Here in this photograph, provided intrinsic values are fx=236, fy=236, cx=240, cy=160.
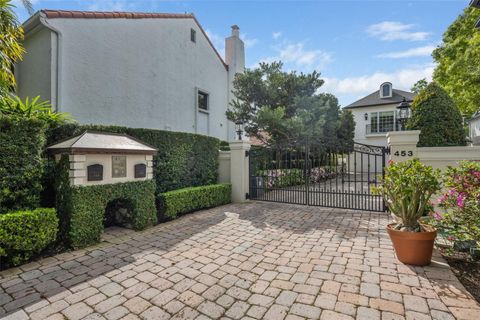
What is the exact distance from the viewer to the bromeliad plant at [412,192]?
339 centimetres

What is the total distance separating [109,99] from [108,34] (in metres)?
2.29

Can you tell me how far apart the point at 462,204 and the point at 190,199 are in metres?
5.62

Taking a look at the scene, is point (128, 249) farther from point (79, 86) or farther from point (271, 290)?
point (79, 86)

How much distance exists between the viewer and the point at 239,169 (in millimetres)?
8367

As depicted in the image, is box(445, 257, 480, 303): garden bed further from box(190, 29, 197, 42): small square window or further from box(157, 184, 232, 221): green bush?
box(190, 29, 197, 42): small square window

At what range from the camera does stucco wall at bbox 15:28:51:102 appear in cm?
727

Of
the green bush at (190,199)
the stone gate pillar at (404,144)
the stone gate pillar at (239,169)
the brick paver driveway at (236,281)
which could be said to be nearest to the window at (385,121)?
the stone gate pillar at (404,144)

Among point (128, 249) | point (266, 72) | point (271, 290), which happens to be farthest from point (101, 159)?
point (266, 72)

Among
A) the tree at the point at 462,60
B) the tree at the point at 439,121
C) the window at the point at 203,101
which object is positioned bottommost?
the tree at the point at 439,121

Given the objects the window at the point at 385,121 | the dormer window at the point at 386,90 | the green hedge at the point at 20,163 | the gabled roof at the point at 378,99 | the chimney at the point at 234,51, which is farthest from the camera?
the dormer window at the point at 386,90

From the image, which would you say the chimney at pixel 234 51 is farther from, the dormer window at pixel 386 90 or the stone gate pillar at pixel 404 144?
the dormer window at pixel 386 90

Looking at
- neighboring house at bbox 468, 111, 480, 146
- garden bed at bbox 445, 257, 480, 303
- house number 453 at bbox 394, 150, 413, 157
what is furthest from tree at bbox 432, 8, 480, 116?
garden bed at bbox 445, 257, 480, 303

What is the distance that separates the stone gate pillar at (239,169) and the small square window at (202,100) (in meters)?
4.81

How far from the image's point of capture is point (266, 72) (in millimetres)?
12445
